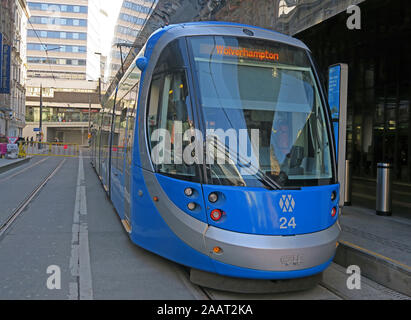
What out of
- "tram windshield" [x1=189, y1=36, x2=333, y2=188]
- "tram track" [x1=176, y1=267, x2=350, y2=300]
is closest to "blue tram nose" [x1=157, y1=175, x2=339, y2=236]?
"tram windshield" [x1=189, y1=36, x2=333, y2=188]

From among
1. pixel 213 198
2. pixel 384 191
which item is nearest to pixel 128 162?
pixel 213 198

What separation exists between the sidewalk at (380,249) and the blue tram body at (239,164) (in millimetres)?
799

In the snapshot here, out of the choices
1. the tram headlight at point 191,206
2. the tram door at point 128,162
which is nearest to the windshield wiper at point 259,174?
the tram headlight at point 191,206

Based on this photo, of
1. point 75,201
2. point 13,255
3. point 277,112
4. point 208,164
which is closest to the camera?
point 208,164

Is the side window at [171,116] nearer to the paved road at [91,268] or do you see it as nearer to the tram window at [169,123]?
the tram window at [169,123]

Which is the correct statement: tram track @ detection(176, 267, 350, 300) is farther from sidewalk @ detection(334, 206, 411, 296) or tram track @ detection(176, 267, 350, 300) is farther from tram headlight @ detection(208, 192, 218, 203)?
tram headlight @ detection(208, 192, 218, 203)

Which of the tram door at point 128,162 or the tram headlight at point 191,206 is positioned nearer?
the tram headlight at point 191,206

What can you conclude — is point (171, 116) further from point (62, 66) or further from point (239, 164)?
point (62, 66)

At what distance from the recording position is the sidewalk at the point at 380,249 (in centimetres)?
478
